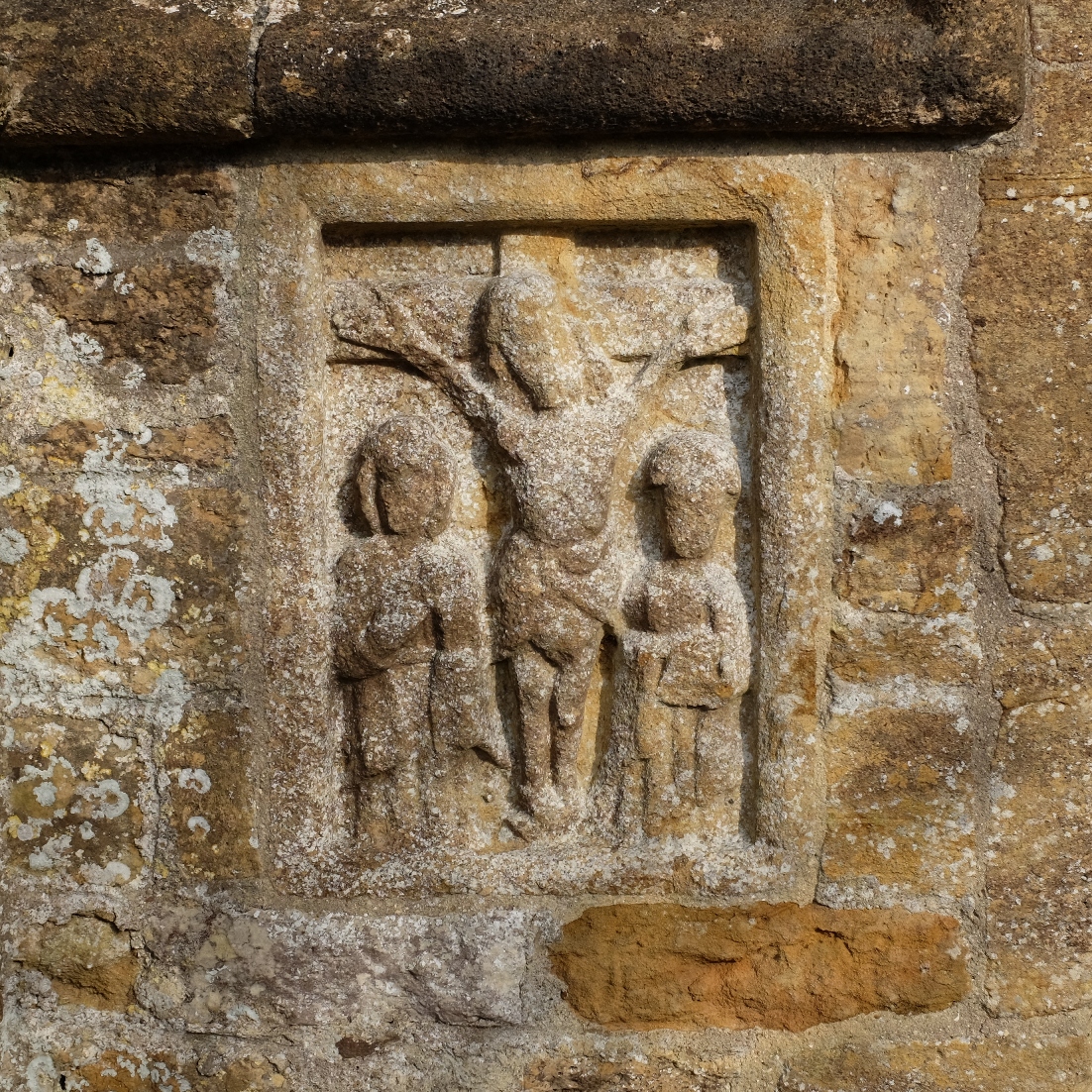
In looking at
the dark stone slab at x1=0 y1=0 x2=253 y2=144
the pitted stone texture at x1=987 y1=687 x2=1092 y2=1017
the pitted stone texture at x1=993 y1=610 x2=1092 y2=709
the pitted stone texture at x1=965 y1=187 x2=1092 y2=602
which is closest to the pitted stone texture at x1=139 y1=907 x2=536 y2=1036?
the pitted stone texture at x1=987 y1=687 x2=1092 y2=1017

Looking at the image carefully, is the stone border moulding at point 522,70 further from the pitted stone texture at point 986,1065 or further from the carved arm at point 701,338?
the pitted stone texture at point 986,1065

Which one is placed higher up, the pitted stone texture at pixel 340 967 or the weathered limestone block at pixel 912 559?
the weathered limestone block at pixel 912 559

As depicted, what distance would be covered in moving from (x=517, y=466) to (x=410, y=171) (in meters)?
0.51

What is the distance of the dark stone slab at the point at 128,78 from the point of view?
1658 millimetres

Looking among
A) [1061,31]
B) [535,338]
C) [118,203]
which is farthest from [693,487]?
[118,203]

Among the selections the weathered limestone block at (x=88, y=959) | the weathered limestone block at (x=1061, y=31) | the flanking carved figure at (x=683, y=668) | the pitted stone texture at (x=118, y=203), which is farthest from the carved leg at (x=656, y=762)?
the weathered limestone block at (x=1061, y=31)

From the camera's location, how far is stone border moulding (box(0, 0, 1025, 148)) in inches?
64.1

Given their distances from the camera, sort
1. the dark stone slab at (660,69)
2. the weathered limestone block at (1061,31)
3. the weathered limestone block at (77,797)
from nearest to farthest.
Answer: the dark stone slab at (660,69) < the weathered limestone block at (1061,31) < the weathered limestone block at (77,797)

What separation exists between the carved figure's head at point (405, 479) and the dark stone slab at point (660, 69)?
48cm

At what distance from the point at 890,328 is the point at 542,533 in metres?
0.66

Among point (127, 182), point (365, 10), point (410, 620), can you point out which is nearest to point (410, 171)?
point (365, 10)

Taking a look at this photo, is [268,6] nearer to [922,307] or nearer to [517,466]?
[517,466]

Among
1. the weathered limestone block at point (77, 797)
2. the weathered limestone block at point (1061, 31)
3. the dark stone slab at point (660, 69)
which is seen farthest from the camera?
the weathered limestone block at point (77, 797)

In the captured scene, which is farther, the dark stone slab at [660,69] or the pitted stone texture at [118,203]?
the pitted stone texture at [118,203]
